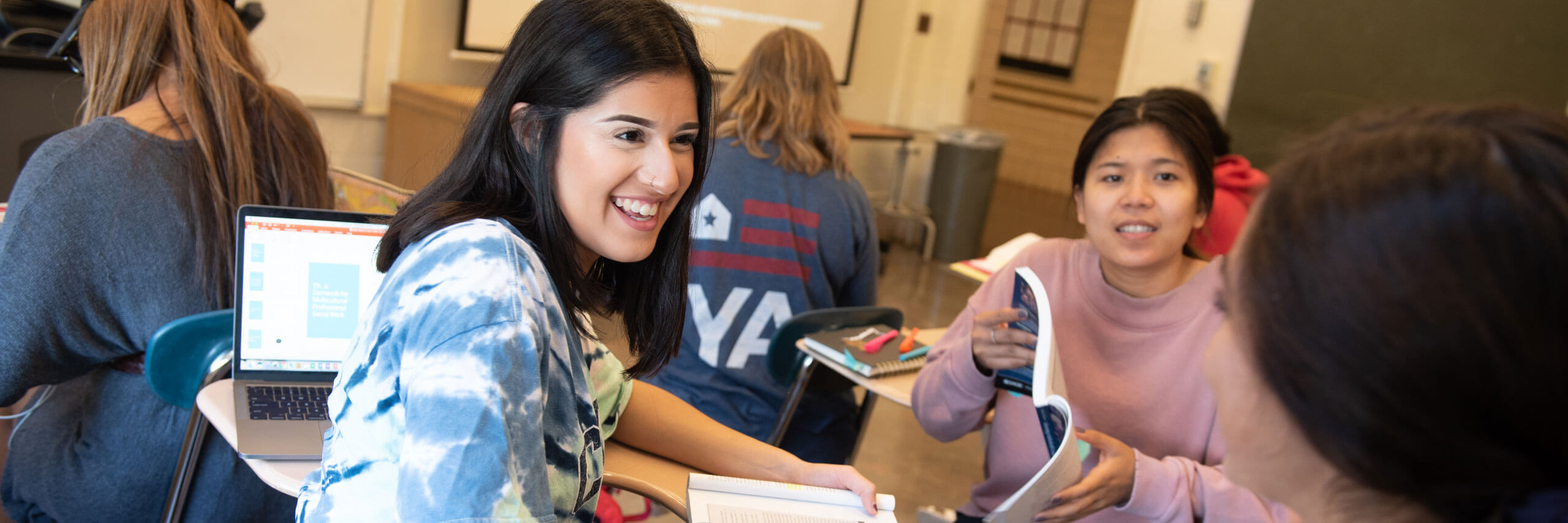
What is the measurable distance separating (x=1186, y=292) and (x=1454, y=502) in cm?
125

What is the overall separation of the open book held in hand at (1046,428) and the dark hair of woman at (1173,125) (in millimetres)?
465

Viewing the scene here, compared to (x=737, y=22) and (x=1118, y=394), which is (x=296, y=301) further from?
(x=737, y=22)

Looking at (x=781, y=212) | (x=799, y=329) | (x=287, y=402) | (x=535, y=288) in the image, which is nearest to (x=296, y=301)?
(x=287, y=402)

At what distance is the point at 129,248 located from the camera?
5.49ft

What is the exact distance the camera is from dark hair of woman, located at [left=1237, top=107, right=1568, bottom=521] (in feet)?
1.69

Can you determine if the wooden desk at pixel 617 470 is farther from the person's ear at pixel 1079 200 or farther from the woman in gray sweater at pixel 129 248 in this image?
the person's ear at pixel 1079 200

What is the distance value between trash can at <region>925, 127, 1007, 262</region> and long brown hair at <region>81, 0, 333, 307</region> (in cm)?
501

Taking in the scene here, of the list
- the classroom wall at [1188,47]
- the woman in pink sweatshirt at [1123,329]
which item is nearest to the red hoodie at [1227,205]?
the woman in pink sweatshirt at [1123,329]

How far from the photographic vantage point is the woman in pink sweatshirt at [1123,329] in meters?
1.72

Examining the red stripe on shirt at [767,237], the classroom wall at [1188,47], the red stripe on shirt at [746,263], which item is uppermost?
the classroom wall at [1188,47]

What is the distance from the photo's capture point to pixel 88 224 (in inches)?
64.2

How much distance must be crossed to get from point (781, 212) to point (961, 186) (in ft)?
13.4

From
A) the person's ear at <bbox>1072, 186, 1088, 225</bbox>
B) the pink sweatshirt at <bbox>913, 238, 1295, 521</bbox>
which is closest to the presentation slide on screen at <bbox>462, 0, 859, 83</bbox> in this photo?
the person's ear at <bbox>1072, 186, 1088, 225</bbox>

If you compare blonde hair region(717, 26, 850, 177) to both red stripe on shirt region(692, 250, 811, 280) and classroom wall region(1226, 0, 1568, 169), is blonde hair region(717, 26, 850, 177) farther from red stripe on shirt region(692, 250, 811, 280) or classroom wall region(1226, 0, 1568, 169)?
classroom wall region(1226, 0, 1568, 169)
